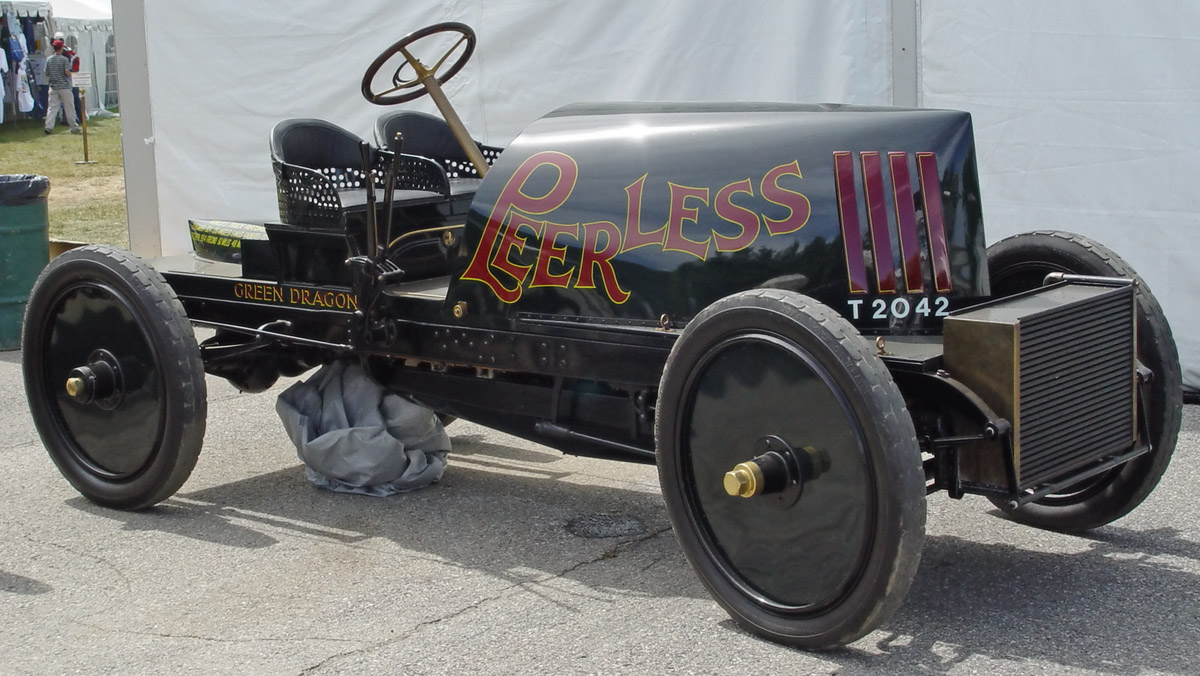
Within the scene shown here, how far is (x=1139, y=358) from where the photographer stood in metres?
3.70

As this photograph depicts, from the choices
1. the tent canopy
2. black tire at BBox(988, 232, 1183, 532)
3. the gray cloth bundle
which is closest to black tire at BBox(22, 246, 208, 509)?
the gray cloth bundle

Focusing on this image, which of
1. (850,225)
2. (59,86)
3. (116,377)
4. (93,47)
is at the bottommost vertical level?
(116,377)

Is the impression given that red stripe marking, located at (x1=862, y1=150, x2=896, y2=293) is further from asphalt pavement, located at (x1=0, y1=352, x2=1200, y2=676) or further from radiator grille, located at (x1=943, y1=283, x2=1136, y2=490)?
asphalt pavement, located at (x1=0, y1=352, x2=1200, y2=676)

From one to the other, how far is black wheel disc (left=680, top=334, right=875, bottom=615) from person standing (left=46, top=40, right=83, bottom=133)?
66.9ft

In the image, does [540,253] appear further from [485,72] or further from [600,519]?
[485,72]

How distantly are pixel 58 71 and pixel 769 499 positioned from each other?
68.5 feet

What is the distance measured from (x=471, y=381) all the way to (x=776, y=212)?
130cm

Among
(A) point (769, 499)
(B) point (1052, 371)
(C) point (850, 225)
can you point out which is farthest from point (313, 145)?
(B) point (1052, 371)

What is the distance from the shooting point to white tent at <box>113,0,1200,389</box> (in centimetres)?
586

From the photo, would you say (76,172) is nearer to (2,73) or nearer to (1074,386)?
(2,73)

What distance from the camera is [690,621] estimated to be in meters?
3.45

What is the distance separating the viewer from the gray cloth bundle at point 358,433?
4.61 meters

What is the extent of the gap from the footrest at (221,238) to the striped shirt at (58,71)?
17.7m

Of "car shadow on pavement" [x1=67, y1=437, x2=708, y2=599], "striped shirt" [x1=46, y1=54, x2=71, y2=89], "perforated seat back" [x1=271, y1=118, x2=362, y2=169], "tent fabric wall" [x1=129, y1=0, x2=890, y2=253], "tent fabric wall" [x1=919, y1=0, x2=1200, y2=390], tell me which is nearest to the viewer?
"car shadow on pavement" [x1=67, y1=437, x2=708, y2=599]
